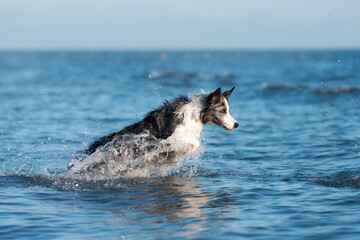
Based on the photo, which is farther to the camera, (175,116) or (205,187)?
(175,116)

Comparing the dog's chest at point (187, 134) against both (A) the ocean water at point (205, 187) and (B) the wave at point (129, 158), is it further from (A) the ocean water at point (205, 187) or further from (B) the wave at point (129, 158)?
(A) the ocean water at point (205, 187)

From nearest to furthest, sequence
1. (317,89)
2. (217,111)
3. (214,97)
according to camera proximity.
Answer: (214,97), (217,111), (317,89)

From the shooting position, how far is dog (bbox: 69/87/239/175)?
942 centimetres

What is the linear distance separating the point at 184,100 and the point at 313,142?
17.0ft

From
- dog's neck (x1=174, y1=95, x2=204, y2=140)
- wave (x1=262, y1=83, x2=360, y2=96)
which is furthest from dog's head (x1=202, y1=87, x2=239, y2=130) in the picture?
wave (x1=262, y1=83, x2=360, y2=96)

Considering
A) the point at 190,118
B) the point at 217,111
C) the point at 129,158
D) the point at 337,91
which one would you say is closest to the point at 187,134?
the point at 190,118

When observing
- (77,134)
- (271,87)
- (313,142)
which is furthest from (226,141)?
(271,87)

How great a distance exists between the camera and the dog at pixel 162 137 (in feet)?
30.9

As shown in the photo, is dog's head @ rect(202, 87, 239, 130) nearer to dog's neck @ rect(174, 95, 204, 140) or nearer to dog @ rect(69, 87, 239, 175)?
dog @ rect(69, 87, 239, 175)

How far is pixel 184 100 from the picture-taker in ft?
31.6

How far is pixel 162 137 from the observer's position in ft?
31.1

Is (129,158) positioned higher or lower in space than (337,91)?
lower

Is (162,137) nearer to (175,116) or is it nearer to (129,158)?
(175,116)

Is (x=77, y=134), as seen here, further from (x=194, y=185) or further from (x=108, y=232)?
(x=108, y=232)
